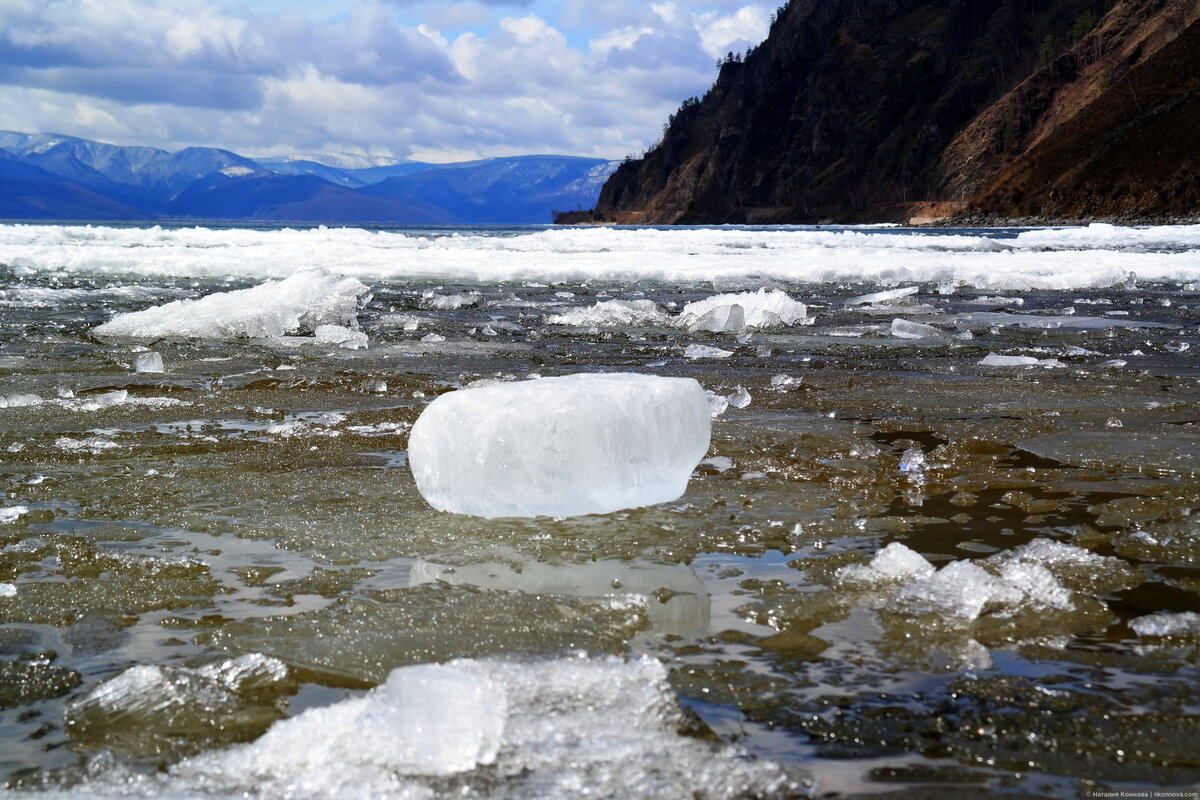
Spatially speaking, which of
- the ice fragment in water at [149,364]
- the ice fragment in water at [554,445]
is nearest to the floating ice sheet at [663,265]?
the ice fragment in water at [149,364]

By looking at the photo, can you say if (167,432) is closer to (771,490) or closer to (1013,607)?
(771,490)

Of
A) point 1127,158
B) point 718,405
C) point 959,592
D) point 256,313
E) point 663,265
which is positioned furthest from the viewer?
point 1127,158

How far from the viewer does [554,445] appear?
2621 millimetres

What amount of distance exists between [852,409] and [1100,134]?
56.4 metres

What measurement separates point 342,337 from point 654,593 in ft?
17.4

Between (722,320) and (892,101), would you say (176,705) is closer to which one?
(722,320)

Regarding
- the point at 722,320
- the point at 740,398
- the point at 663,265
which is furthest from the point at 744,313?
the point at 663,265

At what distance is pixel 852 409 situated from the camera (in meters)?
4.36

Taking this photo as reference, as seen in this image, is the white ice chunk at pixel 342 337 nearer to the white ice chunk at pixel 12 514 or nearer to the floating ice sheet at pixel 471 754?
the white ice chunk at pixel 12 514

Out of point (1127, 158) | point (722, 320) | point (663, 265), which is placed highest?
point (1127, 158)

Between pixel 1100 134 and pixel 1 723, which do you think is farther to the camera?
pixel 1100 134

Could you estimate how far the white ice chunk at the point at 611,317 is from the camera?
26.4 ft

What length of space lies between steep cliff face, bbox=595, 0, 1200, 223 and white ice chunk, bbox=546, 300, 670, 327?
57092 mm

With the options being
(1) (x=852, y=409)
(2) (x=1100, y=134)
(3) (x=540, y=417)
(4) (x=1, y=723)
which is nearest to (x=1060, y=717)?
(3) (x=540, y=417)
